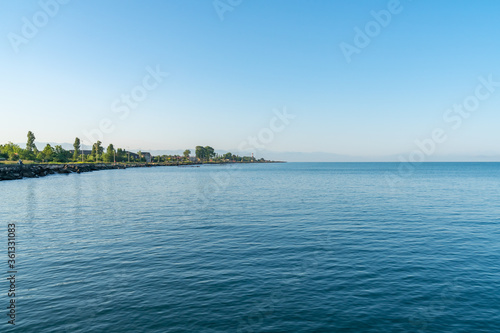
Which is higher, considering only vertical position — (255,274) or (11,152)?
(11,152)

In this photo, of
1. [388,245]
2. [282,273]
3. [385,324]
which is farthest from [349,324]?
[388,245]

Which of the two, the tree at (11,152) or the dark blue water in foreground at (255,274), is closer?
the dark blue water in foreground at (255,274)

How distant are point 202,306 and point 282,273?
653 cm

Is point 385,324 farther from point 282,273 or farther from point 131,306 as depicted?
point 131,306

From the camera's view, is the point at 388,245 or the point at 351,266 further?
the point at 388,245

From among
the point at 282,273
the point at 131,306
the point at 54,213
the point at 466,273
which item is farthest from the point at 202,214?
the point at 466,273

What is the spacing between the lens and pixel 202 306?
16047 mm

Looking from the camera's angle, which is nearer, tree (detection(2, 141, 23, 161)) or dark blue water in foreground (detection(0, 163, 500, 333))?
dark blue water in foreground (detection(0, 163, 500, 333))

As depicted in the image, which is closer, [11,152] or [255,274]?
[255,274]

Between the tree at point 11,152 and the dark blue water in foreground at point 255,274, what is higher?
the tree at point 11,152

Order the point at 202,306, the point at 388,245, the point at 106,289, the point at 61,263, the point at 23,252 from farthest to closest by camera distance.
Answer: the point at 388,245 → the point at 23,252 → the point at 61,263 → the point at 106,289 → the point at 202,306

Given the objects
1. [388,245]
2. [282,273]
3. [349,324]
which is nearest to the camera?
[349,324]

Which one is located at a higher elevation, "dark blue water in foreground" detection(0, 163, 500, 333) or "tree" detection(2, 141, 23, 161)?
"tree" detection(2, 141, 23, 161)

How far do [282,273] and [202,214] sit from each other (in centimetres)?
2493
